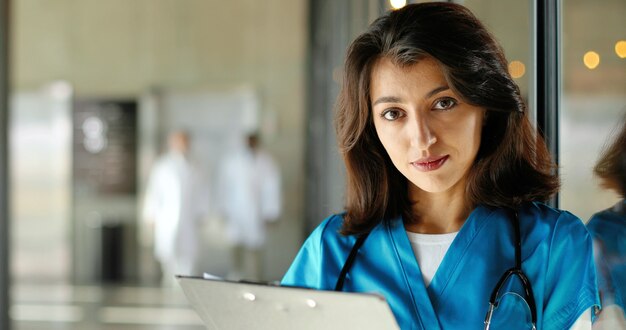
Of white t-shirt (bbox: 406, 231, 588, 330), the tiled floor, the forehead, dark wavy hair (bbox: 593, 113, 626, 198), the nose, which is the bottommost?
the tiled floor

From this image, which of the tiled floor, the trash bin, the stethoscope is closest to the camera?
the stethoscope

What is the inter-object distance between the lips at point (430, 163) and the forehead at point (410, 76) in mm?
120

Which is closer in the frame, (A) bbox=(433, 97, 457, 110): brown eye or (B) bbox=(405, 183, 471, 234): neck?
(A) bbox=(433, 97, 457, 110): brown eye

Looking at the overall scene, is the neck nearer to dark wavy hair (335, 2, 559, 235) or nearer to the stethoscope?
dark wavy hair (335, 2, 559, 235)

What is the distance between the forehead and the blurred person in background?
337 mm

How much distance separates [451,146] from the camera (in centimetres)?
153

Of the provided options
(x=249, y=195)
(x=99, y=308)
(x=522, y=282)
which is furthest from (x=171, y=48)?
(x=522, y=282)

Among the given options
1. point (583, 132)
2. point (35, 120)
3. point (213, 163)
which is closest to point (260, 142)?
point (213, 163)

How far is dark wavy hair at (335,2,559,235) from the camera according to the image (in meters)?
1.50

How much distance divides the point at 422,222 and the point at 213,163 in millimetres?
9639

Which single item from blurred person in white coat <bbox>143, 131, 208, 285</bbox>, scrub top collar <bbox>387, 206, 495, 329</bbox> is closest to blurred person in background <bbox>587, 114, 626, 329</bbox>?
scrub top collar <bbox>387, 206, 495, 329</bbox>

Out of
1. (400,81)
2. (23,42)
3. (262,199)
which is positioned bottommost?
(262,199)

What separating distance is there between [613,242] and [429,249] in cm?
33

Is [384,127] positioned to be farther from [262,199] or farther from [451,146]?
[262,199]
